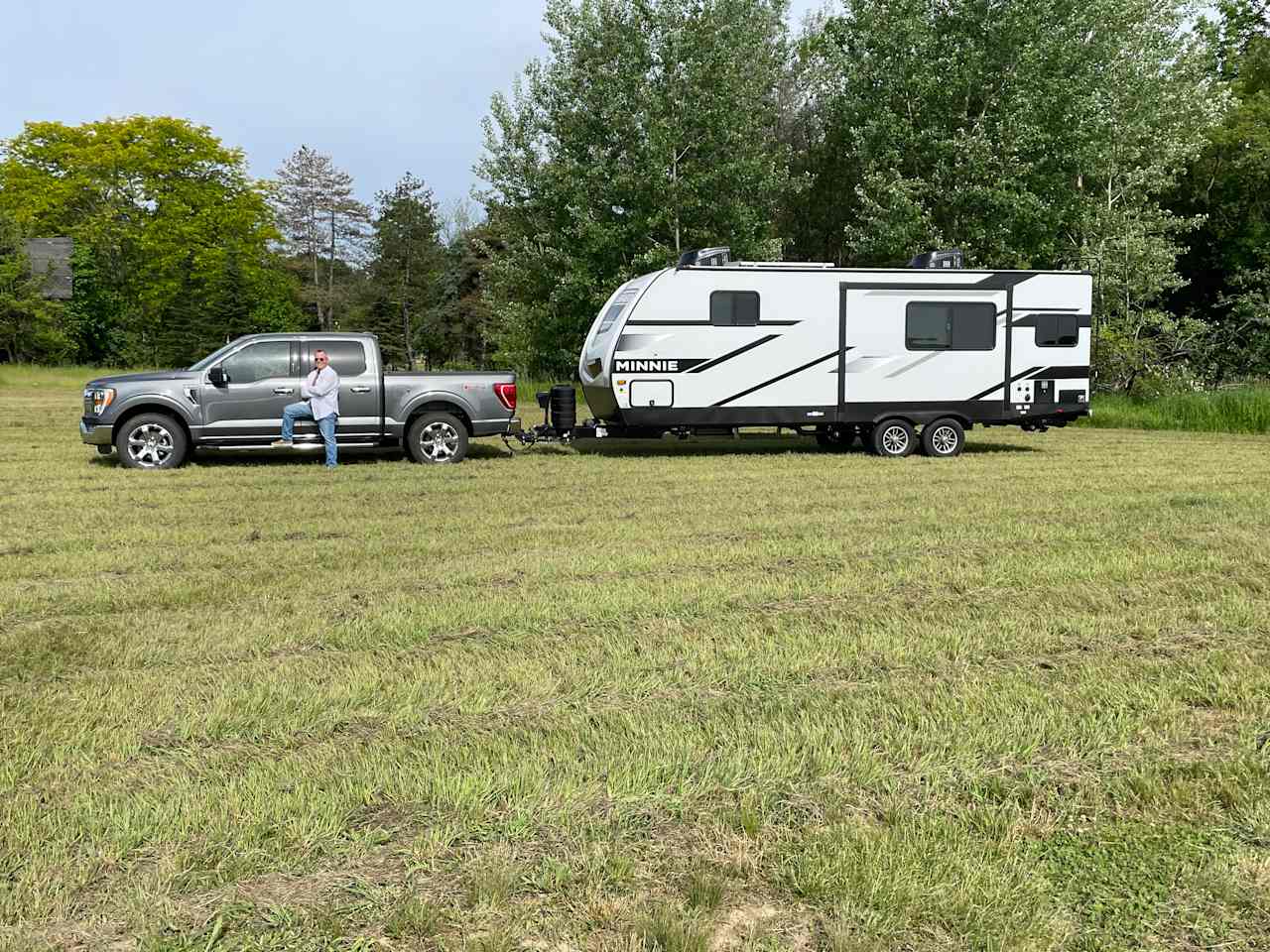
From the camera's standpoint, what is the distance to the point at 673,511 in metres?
9.59

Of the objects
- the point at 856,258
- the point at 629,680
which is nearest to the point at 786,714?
the point at 629,680

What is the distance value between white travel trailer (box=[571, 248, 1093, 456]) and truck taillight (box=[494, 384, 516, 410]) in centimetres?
147

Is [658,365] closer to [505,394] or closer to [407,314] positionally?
[505,394]

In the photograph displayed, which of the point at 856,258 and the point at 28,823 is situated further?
the point at 856,258

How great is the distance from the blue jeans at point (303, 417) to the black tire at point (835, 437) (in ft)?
25.6

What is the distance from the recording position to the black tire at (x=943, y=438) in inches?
622

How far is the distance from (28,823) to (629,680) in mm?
2291

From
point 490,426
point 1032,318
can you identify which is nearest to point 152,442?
point 490,426

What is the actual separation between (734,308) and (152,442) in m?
8.33

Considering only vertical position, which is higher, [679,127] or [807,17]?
[807,17]

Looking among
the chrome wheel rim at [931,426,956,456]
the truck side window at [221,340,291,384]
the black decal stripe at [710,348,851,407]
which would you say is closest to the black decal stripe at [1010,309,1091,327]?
the chrome wheel rim at [931,426,956,456]

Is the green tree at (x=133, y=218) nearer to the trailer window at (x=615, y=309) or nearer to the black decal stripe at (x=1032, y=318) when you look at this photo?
the trailer window at (x=615, y=309)

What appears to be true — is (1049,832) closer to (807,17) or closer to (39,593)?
(39,593)

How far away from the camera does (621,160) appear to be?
29469 millimetres
